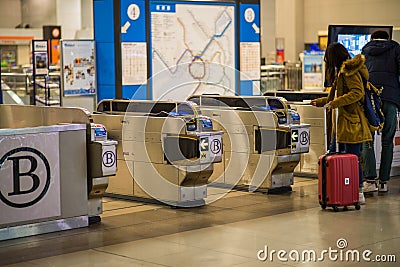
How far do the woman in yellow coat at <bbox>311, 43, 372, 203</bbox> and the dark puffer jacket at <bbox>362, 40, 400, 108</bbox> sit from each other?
820 millimetres

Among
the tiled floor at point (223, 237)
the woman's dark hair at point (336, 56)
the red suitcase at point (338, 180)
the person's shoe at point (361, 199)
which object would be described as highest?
the woman's dark hair at point (336, 56)

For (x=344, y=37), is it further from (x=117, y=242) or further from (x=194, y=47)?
(x=117, y=242)

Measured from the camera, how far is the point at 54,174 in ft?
22.9

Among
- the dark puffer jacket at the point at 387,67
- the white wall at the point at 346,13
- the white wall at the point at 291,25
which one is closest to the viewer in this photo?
the dark puffer jacket at the point at 387,67

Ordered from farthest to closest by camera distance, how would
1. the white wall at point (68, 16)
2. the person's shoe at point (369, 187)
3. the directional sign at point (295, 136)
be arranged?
the white wall at point (68, 16), the directional sign at point (295, 136), the person's shoe at point (369, 187)

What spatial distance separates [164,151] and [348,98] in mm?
1975

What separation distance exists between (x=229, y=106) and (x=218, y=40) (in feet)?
9.57

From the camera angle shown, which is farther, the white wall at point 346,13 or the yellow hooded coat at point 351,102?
the white wall at point 346,13

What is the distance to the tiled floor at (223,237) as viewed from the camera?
232 inches

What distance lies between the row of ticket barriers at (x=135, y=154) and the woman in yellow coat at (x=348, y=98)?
992mm

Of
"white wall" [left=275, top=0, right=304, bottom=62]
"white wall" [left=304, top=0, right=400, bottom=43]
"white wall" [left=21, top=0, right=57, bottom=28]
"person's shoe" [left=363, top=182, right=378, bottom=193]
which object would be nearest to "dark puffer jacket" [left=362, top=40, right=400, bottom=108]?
"person's shoe" [left=363, top=182, right=378, bottom=193]

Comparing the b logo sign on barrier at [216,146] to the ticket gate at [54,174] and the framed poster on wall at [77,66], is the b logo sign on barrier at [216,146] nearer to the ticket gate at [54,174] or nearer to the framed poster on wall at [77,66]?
the ticket gate at [54,174]

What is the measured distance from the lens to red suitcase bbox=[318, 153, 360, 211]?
24.4 feet

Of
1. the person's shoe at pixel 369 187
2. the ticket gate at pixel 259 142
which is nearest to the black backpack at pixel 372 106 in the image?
the person's shoe at pixel 369 187
